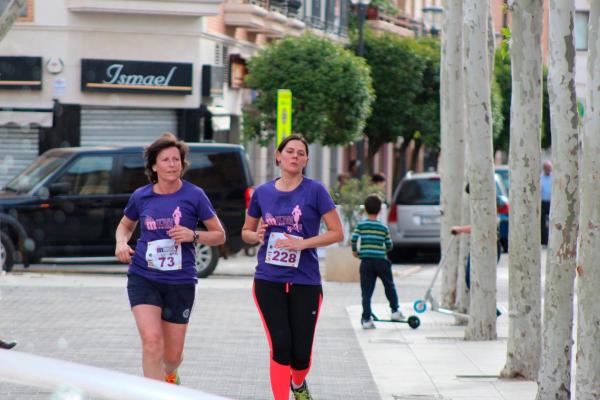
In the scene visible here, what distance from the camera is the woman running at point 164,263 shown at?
28.3ft

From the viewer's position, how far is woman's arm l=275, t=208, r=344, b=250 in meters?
8.87

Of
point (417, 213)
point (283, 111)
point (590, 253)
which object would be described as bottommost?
point (417, 213)

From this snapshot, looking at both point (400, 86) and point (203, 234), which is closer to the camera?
point (203, 234)

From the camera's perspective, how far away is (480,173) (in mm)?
14445

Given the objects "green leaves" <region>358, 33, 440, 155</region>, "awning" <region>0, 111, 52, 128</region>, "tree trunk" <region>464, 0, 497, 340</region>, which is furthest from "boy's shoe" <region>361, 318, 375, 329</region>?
"green leaves" <region>358, 33, 440, 155</region>

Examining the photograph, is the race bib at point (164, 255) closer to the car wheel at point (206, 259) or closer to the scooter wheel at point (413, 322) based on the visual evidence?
the scooter wheel at point (413, 322)

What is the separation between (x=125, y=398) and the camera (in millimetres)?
3158

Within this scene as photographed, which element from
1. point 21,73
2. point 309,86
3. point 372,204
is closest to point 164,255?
point 372,204

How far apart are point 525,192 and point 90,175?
12529 mm

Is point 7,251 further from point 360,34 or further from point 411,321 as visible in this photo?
point 360,34

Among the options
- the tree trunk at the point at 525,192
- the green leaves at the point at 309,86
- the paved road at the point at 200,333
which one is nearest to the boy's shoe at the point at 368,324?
the paved road at the point at 200,333

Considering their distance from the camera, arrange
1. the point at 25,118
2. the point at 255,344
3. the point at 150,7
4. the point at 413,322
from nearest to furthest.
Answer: the point at 255,344, the point at 413,322, the point at 25,118, the point at 150,7

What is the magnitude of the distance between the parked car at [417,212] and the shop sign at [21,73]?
746 centimetres

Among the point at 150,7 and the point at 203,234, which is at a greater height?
the point at 150,7
